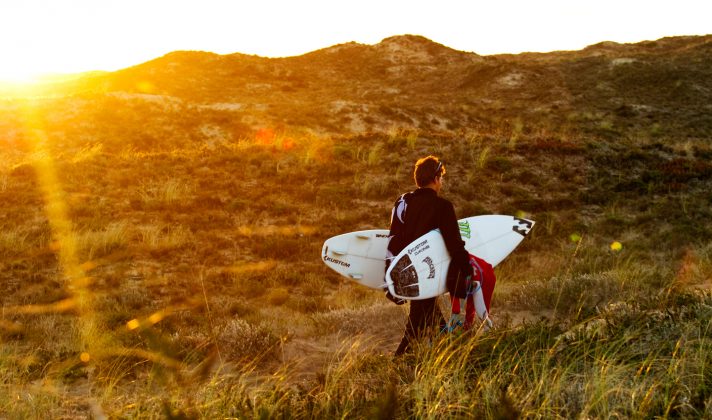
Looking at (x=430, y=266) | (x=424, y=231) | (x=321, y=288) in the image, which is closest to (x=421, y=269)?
(x=430, y=266)

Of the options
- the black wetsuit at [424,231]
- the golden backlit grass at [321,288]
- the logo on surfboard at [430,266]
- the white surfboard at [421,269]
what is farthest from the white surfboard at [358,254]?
the logo on surfboard at [430,266]

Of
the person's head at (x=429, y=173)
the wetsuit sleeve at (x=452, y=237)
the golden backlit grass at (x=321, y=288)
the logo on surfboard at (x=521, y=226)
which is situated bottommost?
the golden backlit grass at (x=321, y=288)

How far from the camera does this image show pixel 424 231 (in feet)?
15.7

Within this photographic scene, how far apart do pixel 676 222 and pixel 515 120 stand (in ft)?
82.1

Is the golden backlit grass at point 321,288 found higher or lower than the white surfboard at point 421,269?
lower

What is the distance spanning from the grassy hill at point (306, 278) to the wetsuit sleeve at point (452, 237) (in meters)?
0.65

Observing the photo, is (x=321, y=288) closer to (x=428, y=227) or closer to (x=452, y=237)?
(x=428, y=227)

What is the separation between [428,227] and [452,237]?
0.23 meters

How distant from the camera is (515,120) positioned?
36.1m

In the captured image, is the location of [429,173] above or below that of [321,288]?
above

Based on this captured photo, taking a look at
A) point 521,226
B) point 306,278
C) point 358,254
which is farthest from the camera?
point 306,278

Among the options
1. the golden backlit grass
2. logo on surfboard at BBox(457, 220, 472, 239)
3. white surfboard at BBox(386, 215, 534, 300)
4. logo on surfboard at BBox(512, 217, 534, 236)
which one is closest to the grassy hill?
the golden backlit grass

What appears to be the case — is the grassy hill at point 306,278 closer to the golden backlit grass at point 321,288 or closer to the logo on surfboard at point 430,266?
the golden backlit grass at point 321,288

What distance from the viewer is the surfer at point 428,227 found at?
4.68 metres
